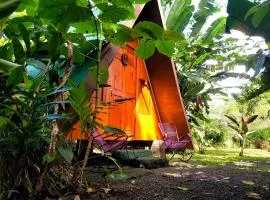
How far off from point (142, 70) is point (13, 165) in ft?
16.2

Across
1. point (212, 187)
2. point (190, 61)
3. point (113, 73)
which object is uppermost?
point (190, 61)

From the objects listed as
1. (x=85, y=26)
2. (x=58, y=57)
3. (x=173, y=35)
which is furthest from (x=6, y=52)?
(x=173, y=35)

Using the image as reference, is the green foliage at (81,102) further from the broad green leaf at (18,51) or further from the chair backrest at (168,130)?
the chair backrest at (168,130)

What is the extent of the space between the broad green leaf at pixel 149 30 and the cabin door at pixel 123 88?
145 inches

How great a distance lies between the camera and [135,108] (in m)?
6.92

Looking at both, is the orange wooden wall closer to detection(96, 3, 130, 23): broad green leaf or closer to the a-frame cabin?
the a-frame cabin

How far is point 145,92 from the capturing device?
23.8 feet

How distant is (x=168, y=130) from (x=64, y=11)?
5450mm

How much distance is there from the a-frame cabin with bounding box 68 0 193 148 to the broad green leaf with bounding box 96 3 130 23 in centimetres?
361

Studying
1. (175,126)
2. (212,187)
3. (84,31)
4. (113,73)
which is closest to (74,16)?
(84,31)

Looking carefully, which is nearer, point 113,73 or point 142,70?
point 113,73

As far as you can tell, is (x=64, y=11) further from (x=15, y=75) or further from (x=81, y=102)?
Answer: (x=81, y=102)

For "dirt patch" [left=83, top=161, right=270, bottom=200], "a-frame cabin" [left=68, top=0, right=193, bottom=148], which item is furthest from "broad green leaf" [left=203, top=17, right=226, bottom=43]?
"dirt patch" [left=83, top=161, right=270, bottom=200]

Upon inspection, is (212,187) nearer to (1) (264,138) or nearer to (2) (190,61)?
(2) (190,61)
